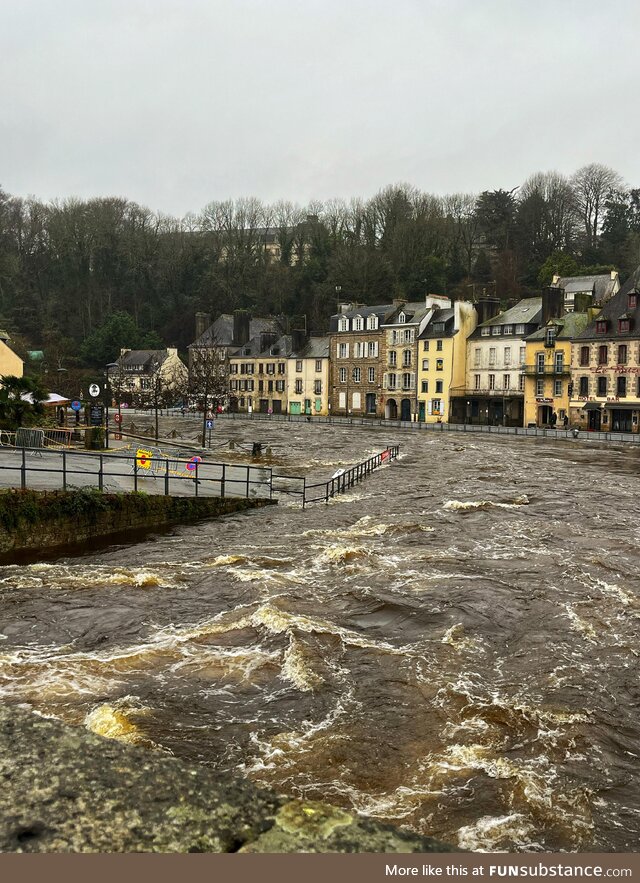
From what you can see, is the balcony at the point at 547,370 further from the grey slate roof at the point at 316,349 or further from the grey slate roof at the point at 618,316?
the grey slate roof at the point at 316,349

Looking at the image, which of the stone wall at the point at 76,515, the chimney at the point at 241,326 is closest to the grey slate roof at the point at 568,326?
the chimney at the point at 241,326

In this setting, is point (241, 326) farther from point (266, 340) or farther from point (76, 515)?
point (76, 515)

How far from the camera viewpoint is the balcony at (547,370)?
5622 cm

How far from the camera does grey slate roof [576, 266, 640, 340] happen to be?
5238 centimetres

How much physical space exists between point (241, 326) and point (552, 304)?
1581 inches

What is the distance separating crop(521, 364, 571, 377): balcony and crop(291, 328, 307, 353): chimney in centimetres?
2833

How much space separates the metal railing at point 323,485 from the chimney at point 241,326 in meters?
56.6

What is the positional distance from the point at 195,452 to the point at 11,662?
25148mm

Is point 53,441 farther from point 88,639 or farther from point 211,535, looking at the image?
point 88,639

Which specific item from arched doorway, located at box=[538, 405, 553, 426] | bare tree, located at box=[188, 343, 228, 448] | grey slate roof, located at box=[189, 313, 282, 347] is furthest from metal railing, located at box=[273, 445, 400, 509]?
grey slate roof, located at box=[189, 313, 282, 347]

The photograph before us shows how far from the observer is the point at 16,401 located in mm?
29859

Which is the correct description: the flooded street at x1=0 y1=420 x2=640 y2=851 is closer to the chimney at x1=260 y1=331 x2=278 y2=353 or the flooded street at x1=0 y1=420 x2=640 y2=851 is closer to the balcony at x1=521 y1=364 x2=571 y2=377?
the balcony at x1=521 y1=364 x2=571 y2=377

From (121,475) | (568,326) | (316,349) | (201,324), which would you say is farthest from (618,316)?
(201,324)

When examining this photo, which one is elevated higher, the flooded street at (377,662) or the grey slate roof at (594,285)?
the grey slate roof at (594,285)
